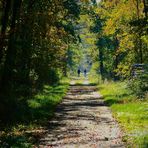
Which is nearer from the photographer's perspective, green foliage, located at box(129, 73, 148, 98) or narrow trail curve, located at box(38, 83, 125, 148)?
narrow trail curve, located at box(38, 83, 125, 148)

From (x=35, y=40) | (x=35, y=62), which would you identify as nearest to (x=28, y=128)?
(x=35, y=40)

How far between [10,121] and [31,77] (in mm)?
12026

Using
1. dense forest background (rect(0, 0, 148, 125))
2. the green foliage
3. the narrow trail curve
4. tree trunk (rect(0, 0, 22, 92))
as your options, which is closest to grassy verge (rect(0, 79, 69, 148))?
the narrow trail curve

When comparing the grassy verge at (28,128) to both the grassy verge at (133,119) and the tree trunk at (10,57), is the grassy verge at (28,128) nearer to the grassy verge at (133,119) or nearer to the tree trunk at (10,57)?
the tree trunk at (10,57)

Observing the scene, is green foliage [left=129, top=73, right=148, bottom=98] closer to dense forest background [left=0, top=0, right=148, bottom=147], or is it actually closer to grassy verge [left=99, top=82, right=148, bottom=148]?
dense forest background [left=0, top=0, right=148, bottom=147]

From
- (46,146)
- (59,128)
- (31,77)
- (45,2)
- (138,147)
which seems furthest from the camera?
(31,77)

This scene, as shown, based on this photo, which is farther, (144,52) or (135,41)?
(144,52)

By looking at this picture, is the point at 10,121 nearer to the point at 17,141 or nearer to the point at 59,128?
the point at 59,128

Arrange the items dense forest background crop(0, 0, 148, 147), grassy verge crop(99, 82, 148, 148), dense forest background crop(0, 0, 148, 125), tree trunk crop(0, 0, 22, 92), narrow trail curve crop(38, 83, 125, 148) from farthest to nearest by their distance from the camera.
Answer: tree trunk crop(0, 0, 22, 92), dense forest background crop(0, 0, 148, 125), dense forest background crop(0, 0, 148, 147), narrow trail curve crop(38, 83, 125, 148), grassy verge crop(99, 82, 148, 148)

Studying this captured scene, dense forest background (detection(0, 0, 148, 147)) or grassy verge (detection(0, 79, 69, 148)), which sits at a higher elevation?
dense forest background (detection(0, 0, 148, 147))

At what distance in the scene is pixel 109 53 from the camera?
199ft

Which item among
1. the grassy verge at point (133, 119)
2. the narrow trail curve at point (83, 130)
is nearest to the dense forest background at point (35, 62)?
the grassy verge at point (133, 119)

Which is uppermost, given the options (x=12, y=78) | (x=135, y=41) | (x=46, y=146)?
(x=135, y=41)

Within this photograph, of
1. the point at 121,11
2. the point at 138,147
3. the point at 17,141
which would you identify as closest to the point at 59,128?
the point at 17,141
